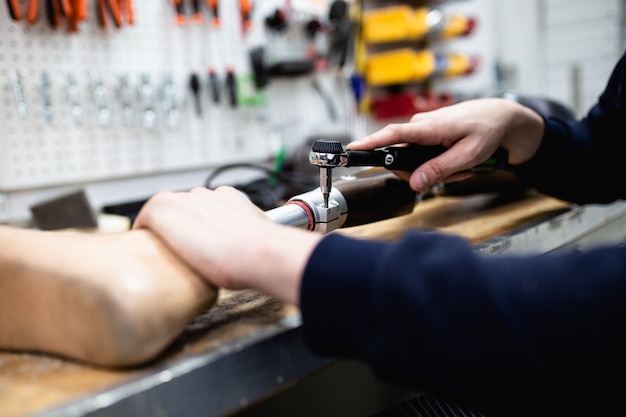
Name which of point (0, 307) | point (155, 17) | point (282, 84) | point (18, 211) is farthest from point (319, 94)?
point (0, 307)

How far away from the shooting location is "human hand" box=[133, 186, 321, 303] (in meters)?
0.36

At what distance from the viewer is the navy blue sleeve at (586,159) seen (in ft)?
2.50

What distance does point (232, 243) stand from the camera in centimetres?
37

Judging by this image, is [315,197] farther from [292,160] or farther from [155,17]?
[155,17]

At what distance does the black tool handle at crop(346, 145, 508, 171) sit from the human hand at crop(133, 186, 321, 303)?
19 centimetres

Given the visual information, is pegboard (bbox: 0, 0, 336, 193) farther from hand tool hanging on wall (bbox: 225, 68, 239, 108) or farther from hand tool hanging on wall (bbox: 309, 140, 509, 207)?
hand tool hanging on wall (bbox: 309, 140, 509, 207)

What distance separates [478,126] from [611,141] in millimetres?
300

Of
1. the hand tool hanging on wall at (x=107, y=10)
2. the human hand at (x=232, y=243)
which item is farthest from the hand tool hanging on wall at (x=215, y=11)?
the human hand at (x=232, y=243)

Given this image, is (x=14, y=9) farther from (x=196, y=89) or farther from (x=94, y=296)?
(x=94, y=296)

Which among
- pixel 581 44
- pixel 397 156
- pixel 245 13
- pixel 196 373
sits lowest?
pixel 196 373

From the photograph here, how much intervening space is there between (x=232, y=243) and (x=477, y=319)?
0.19 meters

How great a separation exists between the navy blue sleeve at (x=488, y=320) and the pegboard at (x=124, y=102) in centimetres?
103

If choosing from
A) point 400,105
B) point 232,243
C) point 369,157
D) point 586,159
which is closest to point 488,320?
point 232,243

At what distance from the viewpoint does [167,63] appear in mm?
1311
